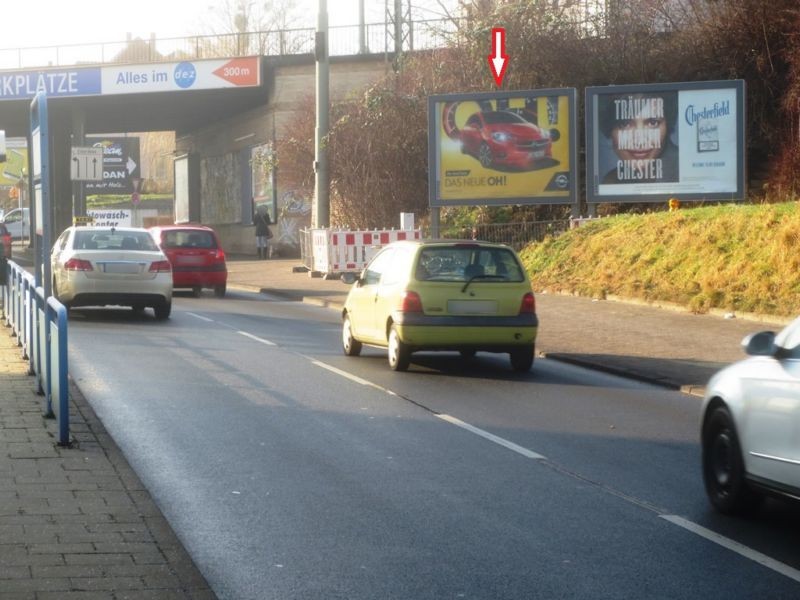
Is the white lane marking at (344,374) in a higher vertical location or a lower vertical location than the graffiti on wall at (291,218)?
lower

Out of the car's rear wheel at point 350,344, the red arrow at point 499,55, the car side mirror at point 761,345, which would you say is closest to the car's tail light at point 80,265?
the car's rear wheel at point 350,344

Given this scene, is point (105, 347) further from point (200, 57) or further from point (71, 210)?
point (71, 210)

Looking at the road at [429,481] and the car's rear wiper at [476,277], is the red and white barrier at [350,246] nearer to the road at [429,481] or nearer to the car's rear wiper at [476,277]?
the road at [429,481]

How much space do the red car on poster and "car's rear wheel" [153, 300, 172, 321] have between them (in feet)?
36.3

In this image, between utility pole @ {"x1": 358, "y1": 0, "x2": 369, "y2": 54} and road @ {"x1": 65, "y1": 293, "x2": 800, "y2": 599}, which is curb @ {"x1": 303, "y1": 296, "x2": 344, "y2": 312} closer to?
road @ {"x1": 65, "y1": 293, "x2": 800, "y2": 599}

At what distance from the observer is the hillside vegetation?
2147cm

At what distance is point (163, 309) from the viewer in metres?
22.3

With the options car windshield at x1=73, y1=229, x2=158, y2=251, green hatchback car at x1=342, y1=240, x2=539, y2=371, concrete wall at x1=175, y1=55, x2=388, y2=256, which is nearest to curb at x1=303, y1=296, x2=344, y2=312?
car windshield at x1=73, y1=229, x2=158, y2=251

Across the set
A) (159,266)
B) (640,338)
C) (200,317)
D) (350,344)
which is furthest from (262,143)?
(350,344)

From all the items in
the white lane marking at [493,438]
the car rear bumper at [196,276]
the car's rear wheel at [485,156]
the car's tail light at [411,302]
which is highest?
the car's rear wheel at [485,156]

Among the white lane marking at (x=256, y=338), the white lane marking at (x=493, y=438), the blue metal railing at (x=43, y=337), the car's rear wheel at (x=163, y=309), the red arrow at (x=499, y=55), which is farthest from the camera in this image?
the red arrow at (x=499, y=55)

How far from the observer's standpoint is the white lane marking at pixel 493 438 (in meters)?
9.92

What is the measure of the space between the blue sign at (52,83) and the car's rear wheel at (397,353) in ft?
112

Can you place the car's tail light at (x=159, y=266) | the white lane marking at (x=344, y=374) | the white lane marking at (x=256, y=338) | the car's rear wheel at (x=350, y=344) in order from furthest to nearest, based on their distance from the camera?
the car's tail light at (x=159, y=266), the white lane marking at (x=256, y=338), the car's rear wheel at (x=350, y=344), the white lane marking at (x=344, y=374)
